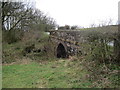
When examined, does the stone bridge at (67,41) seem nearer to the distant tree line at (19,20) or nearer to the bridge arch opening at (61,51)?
the bridge arch opening at (61,51)

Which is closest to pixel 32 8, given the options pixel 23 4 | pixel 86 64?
pixel 23 4

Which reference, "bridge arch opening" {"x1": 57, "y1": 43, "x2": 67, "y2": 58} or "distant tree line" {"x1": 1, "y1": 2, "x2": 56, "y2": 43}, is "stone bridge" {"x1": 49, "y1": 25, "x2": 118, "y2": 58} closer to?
"bridge arch opening" {"x1": 57, "y1": 43, "x2": 67, "y2": 58}

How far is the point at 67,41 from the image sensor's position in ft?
39.2

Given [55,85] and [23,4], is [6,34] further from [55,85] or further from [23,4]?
[55,85]

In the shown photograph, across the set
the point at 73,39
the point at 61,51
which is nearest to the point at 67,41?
the point at 73,39

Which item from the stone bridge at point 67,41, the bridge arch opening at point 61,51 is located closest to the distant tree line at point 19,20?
the stone bridge at point 67,41

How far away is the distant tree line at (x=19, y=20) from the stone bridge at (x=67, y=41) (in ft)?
11.5

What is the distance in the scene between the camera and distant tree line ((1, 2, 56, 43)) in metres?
16.2

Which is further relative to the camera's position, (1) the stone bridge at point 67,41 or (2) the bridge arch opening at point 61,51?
(2) the bridge arch opening at point 61,51

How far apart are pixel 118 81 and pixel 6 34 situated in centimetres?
1541

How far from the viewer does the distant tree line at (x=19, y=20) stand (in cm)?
1625

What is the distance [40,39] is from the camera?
56.3 ft


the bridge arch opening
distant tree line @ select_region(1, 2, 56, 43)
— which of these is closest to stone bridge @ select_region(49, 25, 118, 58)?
the bridge arch opening

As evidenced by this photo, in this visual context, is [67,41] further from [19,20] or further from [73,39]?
[19,20]
